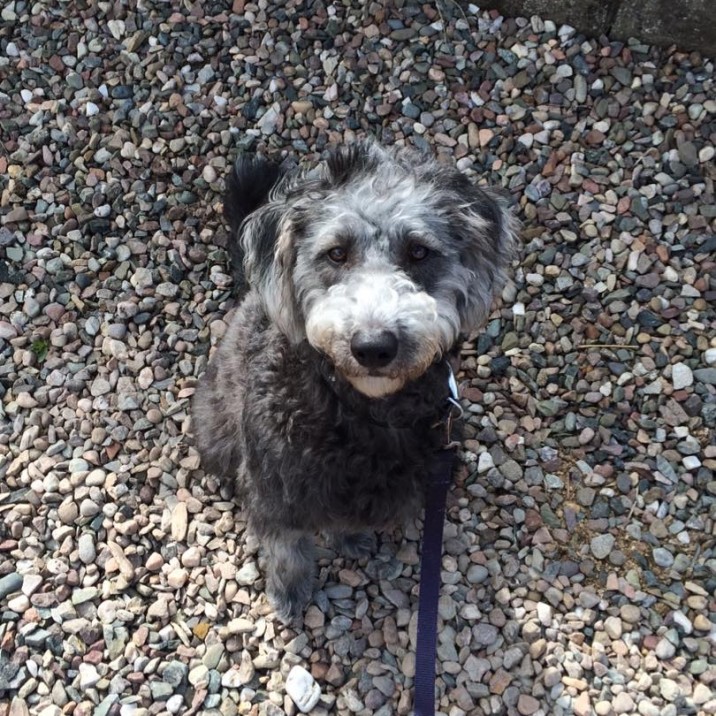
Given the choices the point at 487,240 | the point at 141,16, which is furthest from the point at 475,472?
the point at 141,16

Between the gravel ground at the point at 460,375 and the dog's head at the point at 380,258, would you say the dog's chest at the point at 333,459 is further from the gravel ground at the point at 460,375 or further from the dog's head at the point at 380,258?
the gravel ground at the point at 460,375

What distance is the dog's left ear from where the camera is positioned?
276cm

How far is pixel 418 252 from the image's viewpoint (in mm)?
2697

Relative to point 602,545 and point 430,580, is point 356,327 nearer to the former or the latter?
point 430,580

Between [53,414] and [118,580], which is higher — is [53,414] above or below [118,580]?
above

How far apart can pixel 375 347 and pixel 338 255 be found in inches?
18.5

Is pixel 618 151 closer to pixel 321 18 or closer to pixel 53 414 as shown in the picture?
pixel 321 18

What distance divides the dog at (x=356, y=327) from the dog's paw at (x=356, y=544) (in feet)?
1.17

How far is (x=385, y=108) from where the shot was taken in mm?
4641

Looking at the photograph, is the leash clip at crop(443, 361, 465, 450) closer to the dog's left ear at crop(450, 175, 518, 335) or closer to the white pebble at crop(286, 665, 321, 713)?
the dog's left ear at crop(450, 175, 518, 335)

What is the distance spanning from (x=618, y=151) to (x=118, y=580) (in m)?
3.46

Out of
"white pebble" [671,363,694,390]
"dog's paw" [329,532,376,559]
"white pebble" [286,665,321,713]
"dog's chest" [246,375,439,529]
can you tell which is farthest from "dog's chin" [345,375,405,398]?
"white pebble" [671,363,694,390]

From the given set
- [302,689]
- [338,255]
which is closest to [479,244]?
[338,255]

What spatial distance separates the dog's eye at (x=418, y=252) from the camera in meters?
2.69
